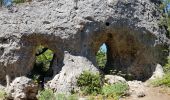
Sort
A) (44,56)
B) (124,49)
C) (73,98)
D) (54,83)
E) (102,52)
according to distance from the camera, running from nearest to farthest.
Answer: (73,98), (54,83), (124,49), (44,56), (102,52)

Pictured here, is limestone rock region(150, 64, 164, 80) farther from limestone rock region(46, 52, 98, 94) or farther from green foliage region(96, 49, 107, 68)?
green foliage region(96, 49, 107, 68)

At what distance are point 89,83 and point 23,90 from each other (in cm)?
518

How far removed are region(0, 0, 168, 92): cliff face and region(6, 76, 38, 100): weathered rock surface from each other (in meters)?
4.52

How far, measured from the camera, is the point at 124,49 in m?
19.8

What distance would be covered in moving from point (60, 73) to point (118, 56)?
121 inches

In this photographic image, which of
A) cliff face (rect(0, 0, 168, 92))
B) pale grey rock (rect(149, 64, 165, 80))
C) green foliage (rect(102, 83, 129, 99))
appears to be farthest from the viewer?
pale grey rock (rect(149, 64, 165, 80))

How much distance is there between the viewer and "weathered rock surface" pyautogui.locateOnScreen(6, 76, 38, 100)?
41.1 ft

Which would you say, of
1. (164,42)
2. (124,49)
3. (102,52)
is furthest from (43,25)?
(102,52)

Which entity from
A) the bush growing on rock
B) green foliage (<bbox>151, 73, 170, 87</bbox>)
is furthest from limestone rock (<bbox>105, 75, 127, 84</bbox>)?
green foliage (<bbox>151, 73, 170, 87</bbox>)

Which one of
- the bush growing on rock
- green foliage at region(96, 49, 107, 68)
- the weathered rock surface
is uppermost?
the weathered rock surface


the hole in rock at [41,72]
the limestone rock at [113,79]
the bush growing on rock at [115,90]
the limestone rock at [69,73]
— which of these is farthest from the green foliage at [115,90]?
the hole in rock at [41,72]

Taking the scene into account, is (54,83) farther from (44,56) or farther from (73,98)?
(44,56)

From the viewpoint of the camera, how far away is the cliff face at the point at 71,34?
1830 centimetres

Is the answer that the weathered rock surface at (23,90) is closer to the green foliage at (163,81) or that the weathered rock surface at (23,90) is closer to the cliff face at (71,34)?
the cliff face at (71,34)
